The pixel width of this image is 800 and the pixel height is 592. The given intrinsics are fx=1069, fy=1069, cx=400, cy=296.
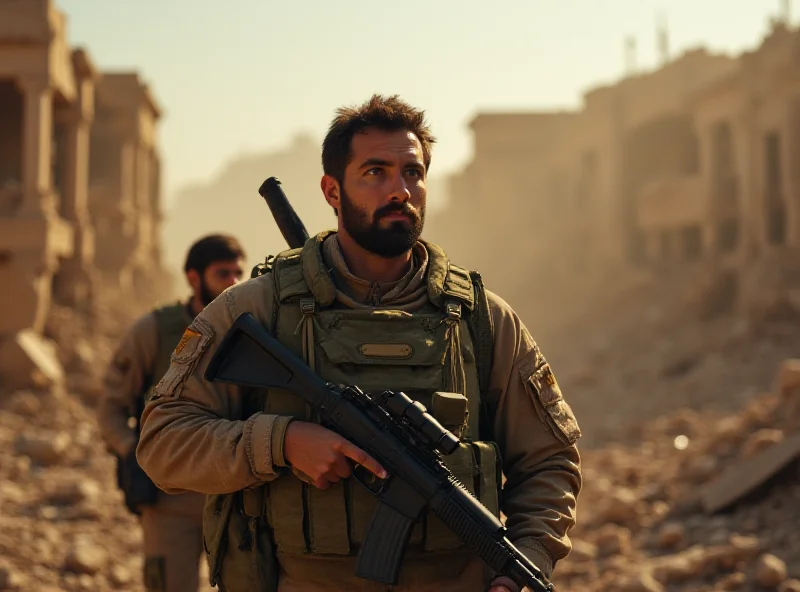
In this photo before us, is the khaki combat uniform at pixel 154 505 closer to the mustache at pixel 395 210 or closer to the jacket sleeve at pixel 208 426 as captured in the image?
the jacket sleeve at pixel 208 426

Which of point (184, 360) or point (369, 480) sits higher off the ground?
point (184, 360)

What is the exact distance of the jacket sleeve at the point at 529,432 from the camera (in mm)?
2615

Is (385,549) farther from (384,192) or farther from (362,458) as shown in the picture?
(384,192)

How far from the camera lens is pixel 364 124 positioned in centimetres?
267

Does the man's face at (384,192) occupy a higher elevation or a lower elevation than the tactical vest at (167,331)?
higher

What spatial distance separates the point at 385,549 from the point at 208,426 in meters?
0.50

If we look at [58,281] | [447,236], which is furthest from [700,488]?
[447,236]

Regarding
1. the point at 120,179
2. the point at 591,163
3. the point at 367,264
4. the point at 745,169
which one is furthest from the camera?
the point at 591,163

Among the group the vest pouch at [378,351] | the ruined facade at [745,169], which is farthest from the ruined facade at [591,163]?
the vest pouch at [378,351]

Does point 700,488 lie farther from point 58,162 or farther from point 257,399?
point 58,162

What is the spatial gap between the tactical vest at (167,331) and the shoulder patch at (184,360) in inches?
78.5

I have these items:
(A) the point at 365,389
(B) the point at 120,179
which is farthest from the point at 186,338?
(B) the point at 120,179

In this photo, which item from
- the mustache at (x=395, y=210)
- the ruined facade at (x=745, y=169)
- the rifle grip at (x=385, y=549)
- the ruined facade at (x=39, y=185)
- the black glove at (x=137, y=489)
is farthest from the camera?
the ruined facade at (x=745, y=169)

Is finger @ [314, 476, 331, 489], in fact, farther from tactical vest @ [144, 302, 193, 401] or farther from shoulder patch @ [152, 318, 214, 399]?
tactical vest @ [144, 302, 193, 401]
